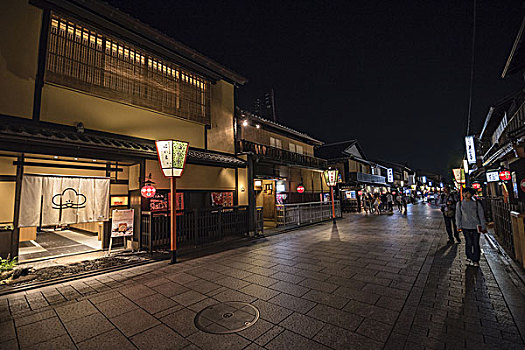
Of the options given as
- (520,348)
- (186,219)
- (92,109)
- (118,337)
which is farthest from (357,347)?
(92,109)

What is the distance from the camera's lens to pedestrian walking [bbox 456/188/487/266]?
20.0 feet

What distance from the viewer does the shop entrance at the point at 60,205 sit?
7.48 m

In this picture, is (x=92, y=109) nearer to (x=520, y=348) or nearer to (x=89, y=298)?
(x=89, y=298)

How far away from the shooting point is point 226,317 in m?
3.79

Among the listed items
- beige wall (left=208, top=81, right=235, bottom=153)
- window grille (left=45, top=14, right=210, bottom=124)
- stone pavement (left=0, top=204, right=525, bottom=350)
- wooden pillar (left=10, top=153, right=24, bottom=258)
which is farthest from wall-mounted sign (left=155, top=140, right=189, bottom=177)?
beige wall (left=208, top=81, right=235, bottom=153)

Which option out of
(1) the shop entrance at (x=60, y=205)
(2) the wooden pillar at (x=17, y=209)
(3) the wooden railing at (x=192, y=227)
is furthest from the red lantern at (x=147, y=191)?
(2) the wooden pillar at (x=17, y=209)

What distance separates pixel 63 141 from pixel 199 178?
5529mm

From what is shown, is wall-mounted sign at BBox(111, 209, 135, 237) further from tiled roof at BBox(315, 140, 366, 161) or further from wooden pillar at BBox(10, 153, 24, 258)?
tiled roof at BBox(315, 140, 366, 161)

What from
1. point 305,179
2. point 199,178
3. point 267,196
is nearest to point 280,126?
point 305,179

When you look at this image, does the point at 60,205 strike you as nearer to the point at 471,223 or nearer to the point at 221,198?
the point at 221,198

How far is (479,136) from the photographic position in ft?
67.0

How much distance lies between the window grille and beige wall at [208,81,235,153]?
0.67 meters

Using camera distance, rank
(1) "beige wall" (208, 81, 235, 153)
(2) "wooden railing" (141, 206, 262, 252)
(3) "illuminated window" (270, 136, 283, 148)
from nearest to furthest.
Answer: (2) "wooden railing" (141, 206, 262, 252), (1) "beige wall" (208, 81, 235, 153), (3) "illuminated window" (270, 136, 283, 148)

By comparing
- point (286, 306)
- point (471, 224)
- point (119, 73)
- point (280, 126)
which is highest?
point (280, 126)
